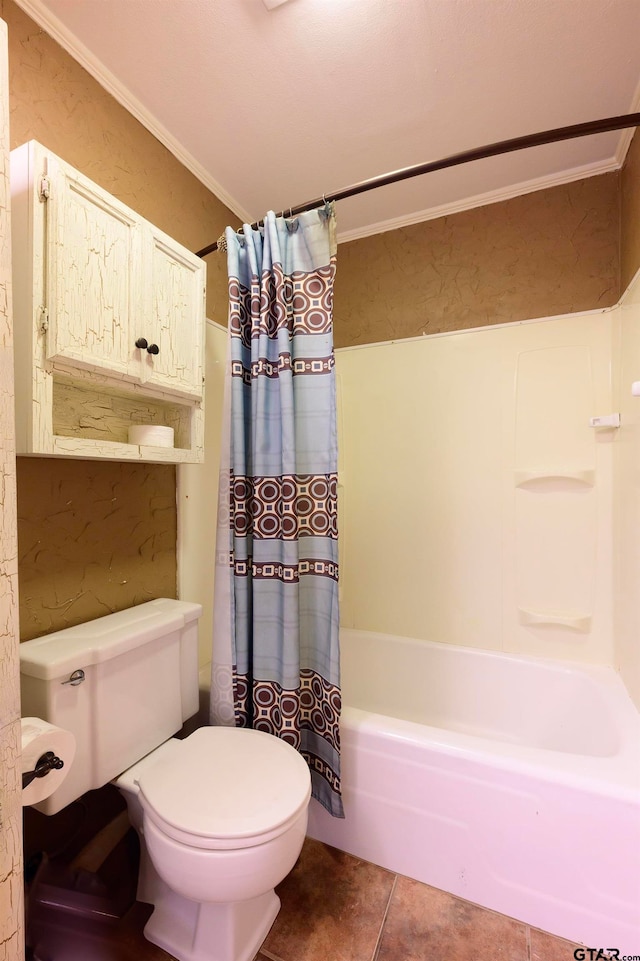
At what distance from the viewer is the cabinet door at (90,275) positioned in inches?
36.1

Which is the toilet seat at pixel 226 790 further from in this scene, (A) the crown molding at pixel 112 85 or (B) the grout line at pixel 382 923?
(A) the crown molding at pixel 112 85

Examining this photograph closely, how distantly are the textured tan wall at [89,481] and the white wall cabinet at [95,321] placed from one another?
0.18 m

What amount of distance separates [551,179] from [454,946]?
2.67m

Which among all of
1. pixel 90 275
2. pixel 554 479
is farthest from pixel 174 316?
pixel 554 479

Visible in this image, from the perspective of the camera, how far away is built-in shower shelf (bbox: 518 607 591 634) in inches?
66.3

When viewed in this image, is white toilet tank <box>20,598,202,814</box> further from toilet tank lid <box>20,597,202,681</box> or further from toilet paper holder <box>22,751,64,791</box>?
toilet paper holder <box>22,751,64,791</box>

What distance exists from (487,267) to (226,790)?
7.17 ft

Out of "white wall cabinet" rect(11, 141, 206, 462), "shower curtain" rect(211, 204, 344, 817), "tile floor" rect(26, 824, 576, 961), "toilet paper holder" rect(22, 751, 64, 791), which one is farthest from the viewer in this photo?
"shower curtain" rect(211, 204, 344, 817)

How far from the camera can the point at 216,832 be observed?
0.87 metres

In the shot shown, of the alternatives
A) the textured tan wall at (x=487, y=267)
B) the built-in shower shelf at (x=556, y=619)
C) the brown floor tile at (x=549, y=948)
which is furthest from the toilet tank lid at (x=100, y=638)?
the textured tan wall at (x=487, y=267)

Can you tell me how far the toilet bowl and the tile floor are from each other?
0.19 ft

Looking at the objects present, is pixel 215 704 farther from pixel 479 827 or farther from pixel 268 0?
pixel 268 0

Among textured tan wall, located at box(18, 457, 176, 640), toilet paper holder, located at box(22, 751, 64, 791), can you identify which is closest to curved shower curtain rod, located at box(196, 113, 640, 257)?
textured tan wall, located at box(18, 457, 176, 640)

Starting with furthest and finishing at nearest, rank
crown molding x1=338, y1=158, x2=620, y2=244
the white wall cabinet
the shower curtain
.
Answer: crown molding x1=338, y1=158, x2=620, y2=244 < the shower curtain < the white wall cabinet
